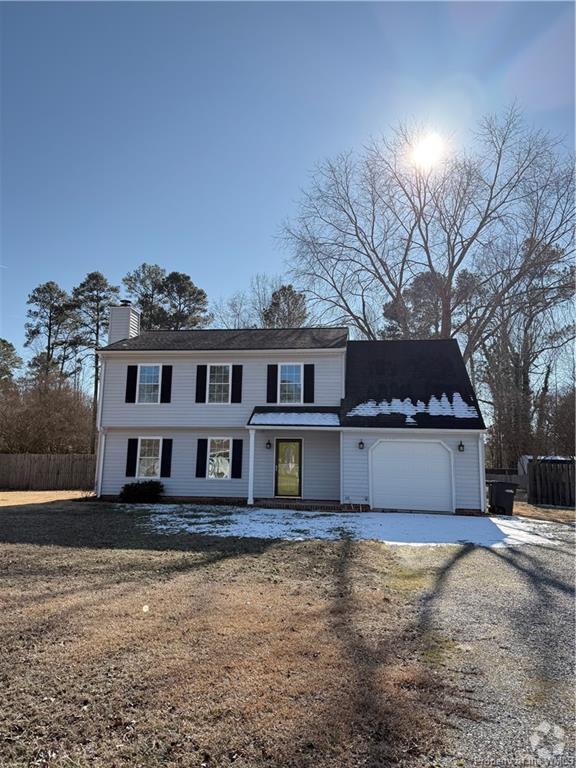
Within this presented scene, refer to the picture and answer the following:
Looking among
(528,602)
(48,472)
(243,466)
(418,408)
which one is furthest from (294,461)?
(48,472)

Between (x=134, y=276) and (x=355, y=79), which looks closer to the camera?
(x=355, y=79)

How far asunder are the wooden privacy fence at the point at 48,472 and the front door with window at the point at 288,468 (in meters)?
10.7

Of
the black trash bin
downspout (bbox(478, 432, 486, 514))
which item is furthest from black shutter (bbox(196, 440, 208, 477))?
the black trash bin

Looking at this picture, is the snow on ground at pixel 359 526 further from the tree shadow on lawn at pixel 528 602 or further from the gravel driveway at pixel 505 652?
the gravel driveway at pixel 505 652

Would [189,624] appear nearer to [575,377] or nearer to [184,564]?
[184,564]

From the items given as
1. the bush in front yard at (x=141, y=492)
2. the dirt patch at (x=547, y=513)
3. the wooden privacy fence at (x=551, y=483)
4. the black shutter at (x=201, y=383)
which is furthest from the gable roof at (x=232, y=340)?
the wooden privacy fence at (x=551, y=483)

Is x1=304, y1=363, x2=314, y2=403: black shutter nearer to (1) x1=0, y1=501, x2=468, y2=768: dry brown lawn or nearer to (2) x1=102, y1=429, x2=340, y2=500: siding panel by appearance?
(2) x1=102, y1=429, x2=340, y2=500: siding panel

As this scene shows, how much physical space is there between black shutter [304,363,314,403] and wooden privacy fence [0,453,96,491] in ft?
38.9

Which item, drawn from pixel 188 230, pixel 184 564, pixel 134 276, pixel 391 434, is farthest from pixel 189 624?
pixel 134 276

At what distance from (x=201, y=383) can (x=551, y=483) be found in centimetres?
1343

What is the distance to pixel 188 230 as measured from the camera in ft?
53.2

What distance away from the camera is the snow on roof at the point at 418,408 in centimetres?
1464

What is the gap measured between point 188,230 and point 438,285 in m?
14.3

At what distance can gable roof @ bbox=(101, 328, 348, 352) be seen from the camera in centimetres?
1639
